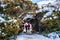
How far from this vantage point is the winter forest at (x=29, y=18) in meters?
2.54

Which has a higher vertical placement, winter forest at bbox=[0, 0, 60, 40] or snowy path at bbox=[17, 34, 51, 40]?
winter forest at bbox=[0, 0, 60, 40]

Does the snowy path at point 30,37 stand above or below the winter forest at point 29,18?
below

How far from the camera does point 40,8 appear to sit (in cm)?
298

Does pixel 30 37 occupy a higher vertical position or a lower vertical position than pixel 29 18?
lower

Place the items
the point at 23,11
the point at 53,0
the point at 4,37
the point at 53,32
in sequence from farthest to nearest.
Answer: the point at 53,0, the point at 23,11, the point at 53,32, the point at 4,37

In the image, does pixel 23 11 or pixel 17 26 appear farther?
pixel 23 11

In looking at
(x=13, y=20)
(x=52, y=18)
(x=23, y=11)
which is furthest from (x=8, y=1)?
(x=52, y=18)

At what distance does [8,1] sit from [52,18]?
649mm

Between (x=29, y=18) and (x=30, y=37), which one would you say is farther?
(x=29, y=18)

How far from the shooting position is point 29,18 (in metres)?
2.81

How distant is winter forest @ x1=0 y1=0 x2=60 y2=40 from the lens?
8.33ft

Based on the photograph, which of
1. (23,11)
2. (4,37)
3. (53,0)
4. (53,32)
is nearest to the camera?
(4,37)

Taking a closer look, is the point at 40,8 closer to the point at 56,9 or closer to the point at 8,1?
the point at 56,9

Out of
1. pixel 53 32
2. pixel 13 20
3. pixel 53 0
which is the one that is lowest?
pixel 53 32
